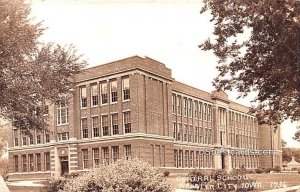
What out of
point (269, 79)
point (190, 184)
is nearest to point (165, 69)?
point (190, 184)

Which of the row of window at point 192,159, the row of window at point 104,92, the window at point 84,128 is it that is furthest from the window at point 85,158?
the row of window at point 192,159

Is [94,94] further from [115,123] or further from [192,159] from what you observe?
[192,159]

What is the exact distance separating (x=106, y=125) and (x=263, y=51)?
2183 centimetres

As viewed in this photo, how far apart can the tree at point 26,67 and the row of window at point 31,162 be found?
65.5 ft

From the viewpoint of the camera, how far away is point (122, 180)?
10.5 metres

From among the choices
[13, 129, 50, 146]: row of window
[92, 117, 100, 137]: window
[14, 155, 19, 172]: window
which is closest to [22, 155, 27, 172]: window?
[14, 155, 19, 172]: window

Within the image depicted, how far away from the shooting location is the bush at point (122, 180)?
1047cm

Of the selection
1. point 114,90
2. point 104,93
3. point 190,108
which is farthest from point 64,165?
point 190,108

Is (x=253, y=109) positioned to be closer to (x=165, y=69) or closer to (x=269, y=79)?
(x=269, y=79)

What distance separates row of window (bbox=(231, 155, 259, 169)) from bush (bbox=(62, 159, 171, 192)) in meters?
42.8

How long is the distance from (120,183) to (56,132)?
28179 millimetres

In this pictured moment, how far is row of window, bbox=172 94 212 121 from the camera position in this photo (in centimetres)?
4016

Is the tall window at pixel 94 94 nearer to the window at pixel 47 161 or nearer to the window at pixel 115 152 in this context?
the window at pixel 115 152

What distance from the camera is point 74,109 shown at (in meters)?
36.4
